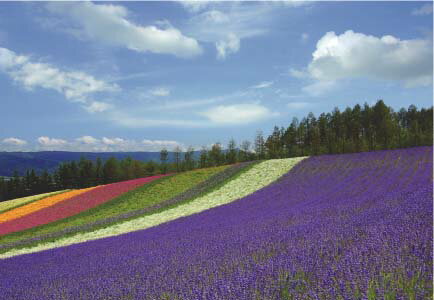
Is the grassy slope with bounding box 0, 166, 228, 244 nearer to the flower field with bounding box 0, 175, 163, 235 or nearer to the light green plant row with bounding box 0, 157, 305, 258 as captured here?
the flower field with bounding box 0, 175, 163, 235

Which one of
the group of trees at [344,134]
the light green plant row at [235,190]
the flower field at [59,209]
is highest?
the group of trees at [344,134]

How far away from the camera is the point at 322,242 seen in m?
5.41

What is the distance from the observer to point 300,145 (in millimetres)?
79562

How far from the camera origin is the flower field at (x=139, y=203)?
70.3 ft

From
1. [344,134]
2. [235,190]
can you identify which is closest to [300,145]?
[344,134]

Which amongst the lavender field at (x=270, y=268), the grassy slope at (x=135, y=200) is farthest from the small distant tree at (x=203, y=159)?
the lavender field at (x=270, y=268)

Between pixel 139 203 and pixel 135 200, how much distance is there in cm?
131

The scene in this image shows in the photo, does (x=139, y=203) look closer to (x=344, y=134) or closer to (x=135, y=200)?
(x=135, y=200)

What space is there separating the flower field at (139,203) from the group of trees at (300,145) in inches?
1615

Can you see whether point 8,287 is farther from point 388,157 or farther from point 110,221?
point 388,157

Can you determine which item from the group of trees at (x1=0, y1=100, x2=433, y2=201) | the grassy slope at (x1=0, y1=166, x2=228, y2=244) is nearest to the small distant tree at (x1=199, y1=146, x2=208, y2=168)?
the group of trees at (x1=0, y1=100, x2=433, y2=201)

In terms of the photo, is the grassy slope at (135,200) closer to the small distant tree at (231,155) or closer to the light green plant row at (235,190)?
the light green plant row at (235,190)


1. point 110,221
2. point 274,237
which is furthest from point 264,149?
point 274,237

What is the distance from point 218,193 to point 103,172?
67979 millimetres
